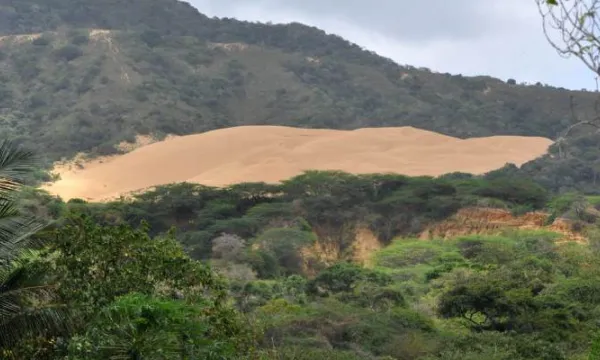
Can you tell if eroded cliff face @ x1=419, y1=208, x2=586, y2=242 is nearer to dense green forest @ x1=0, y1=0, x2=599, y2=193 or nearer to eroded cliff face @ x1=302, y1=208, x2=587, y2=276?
eroded cliff face @ x1=302, y1=208, x2=587, y2=276

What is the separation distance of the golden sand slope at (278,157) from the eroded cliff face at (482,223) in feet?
45.8

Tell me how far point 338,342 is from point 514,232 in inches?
741

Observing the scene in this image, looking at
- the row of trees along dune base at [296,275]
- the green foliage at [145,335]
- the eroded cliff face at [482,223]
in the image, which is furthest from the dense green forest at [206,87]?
the green foliage at [145,335]

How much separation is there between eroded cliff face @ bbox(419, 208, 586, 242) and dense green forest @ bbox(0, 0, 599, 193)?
655 inches

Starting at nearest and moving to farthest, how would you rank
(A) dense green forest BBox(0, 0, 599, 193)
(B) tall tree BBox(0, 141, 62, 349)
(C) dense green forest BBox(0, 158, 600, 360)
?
(B) tall tree BBox(0, 141, 62, 349)
(C) dense green forest BBox(0, 158, 600, 360)
(A) dense green forest BBox(0, 0, 599, 193)

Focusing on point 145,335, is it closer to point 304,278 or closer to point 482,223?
point 304,278

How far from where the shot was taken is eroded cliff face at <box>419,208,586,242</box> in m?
38.9

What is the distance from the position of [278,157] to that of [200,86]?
2135 centimetres

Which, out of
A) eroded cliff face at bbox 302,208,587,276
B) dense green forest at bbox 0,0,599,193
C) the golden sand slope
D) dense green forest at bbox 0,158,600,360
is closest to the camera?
dense green forest at bbox 0,158,600,360

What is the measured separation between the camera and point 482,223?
39.7 meters

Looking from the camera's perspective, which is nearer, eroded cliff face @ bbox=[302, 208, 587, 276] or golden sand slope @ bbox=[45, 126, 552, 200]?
eroded cliff face @ bbox=[302, 208, 587, 276]

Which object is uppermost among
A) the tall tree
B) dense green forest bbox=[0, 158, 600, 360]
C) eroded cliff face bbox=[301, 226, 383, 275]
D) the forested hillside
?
the forested hillside

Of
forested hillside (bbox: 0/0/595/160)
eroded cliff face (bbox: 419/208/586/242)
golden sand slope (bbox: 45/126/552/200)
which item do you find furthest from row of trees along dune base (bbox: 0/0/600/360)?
forested hillside (bbox: 0/0/595/160)

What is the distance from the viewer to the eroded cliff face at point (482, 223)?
38.9 metres
